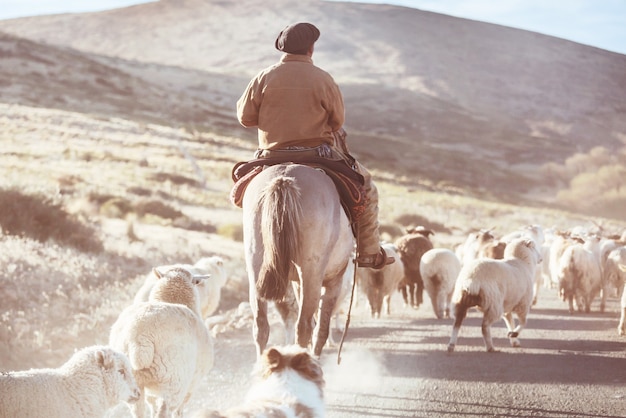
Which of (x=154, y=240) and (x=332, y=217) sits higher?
(x=332, y=217)

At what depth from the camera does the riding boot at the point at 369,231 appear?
324 inches

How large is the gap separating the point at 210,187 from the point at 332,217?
34476 mm

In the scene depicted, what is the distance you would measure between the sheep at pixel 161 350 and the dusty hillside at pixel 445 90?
6296 centimetres

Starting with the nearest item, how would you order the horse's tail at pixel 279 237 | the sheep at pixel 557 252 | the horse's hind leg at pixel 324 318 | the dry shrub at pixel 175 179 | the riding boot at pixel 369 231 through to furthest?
the horse's tail at pixel 279 237 < the horse's hind leg at pixel 324 318 < the riding boot at pixel 369 231 < the sheep at pixel 557 252 < the dry shrub at pixel 175 179

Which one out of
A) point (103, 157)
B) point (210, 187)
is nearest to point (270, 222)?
point (210, 187)

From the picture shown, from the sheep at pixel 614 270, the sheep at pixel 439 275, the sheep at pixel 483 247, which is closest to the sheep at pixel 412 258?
the sheep at pixel 483 247

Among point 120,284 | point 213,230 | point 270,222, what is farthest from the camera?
point 213,230

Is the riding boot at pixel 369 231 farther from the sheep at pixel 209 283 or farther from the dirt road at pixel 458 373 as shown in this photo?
the sheep at pixel 209 283

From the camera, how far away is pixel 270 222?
679cm

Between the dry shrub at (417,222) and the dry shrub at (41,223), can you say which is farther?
the dry shrub at (417,222)

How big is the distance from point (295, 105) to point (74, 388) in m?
3.38

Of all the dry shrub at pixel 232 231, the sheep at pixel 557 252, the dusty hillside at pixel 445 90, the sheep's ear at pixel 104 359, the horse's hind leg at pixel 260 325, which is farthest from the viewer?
the dusty hillside at pixel 445 90

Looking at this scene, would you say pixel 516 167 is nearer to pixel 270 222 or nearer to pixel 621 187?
pixel 621 187

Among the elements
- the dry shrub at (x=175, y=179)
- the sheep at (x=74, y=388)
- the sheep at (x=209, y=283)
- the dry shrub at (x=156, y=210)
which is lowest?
the dry shrub at (x=175, y=179)
